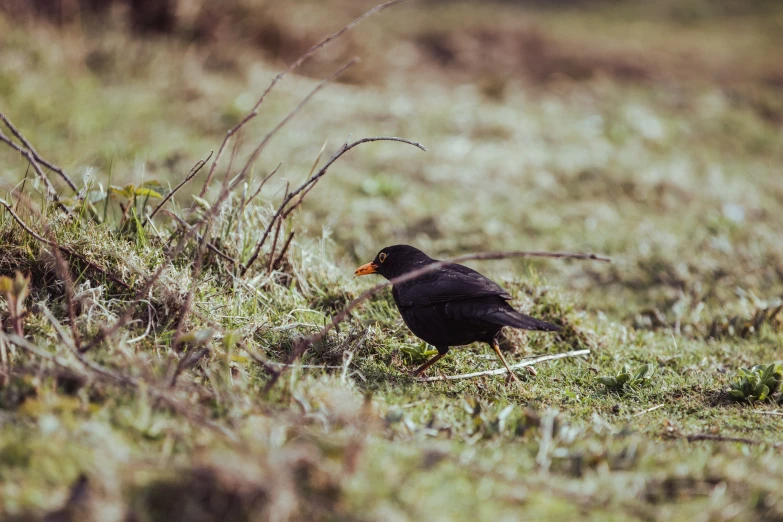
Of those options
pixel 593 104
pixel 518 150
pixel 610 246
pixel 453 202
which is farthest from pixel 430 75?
pixel 610 246

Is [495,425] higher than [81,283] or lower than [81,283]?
lower

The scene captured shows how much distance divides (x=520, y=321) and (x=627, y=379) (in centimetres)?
85

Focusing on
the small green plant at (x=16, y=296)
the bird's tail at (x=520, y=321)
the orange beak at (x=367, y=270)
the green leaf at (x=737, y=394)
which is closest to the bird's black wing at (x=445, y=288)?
the bird's tail at (x=520, y=321)

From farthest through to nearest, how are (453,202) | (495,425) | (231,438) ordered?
(453,202)
(495,425)
(231,438)

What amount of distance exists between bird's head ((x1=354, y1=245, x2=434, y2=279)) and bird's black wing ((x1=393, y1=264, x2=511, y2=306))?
0.39m

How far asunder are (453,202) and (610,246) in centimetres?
165

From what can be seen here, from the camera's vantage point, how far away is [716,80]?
13.0m

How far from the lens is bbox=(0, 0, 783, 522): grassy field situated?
2.47 m

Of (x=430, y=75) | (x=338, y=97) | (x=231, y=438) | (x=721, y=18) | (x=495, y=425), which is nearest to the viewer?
(x=231, y=438)

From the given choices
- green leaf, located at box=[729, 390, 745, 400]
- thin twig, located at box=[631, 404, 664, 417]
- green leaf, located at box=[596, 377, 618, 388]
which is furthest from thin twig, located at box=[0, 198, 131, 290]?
green leaf, located at box=[729, 390, 745, 400]

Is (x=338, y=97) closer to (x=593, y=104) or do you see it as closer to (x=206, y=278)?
(x=593, y=104)

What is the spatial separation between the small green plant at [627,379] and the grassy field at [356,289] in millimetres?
70

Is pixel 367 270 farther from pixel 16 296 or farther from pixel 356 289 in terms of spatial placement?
pixel 16 296

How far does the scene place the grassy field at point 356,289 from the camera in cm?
247
